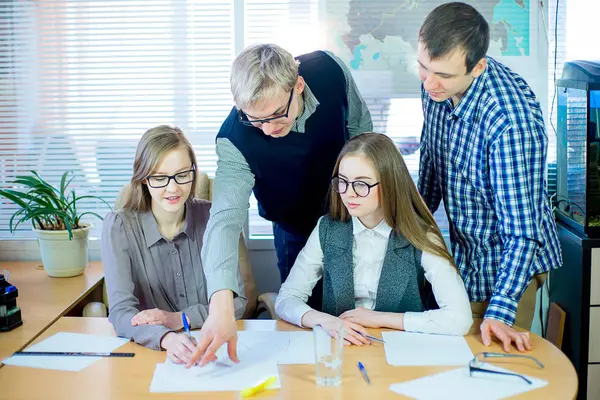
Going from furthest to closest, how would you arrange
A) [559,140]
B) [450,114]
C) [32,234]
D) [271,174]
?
[32,234] < [559,140] < [271,174] < [450,114]

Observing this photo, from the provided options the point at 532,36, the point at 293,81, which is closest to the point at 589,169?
the point at 532,36

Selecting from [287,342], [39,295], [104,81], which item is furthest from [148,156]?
[104,81]

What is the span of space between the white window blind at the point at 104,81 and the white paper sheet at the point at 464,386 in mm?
1880

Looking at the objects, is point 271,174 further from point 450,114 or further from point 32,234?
point 32,234

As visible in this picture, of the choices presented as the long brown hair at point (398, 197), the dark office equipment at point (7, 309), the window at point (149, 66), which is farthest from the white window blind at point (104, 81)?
the long brown hair at point (398, 197)

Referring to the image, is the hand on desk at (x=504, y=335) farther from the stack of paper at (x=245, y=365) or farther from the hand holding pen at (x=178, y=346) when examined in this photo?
the hand holding pen at (x=178, y=346)

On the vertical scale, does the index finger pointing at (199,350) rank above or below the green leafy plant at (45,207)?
below

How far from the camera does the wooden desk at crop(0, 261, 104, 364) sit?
2.08m

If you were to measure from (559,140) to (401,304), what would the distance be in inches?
54.0

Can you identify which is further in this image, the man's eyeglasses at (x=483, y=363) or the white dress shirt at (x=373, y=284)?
the white dress shirt at (x=373, y=284)

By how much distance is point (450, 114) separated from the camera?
208 cm

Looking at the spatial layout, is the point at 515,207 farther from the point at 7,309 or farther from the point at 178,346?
the point at 7,309

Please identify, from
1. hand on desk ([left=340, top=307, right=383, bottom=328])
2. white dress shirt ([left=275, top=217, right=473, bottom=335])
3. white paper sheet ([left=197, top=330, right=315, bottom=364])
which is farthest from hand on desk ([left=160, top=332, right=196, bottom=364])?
hand on desk ([left=340, top=307, right=383, bottom=328])

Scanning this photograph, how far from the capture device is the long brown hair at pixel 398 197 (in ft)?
6.82
